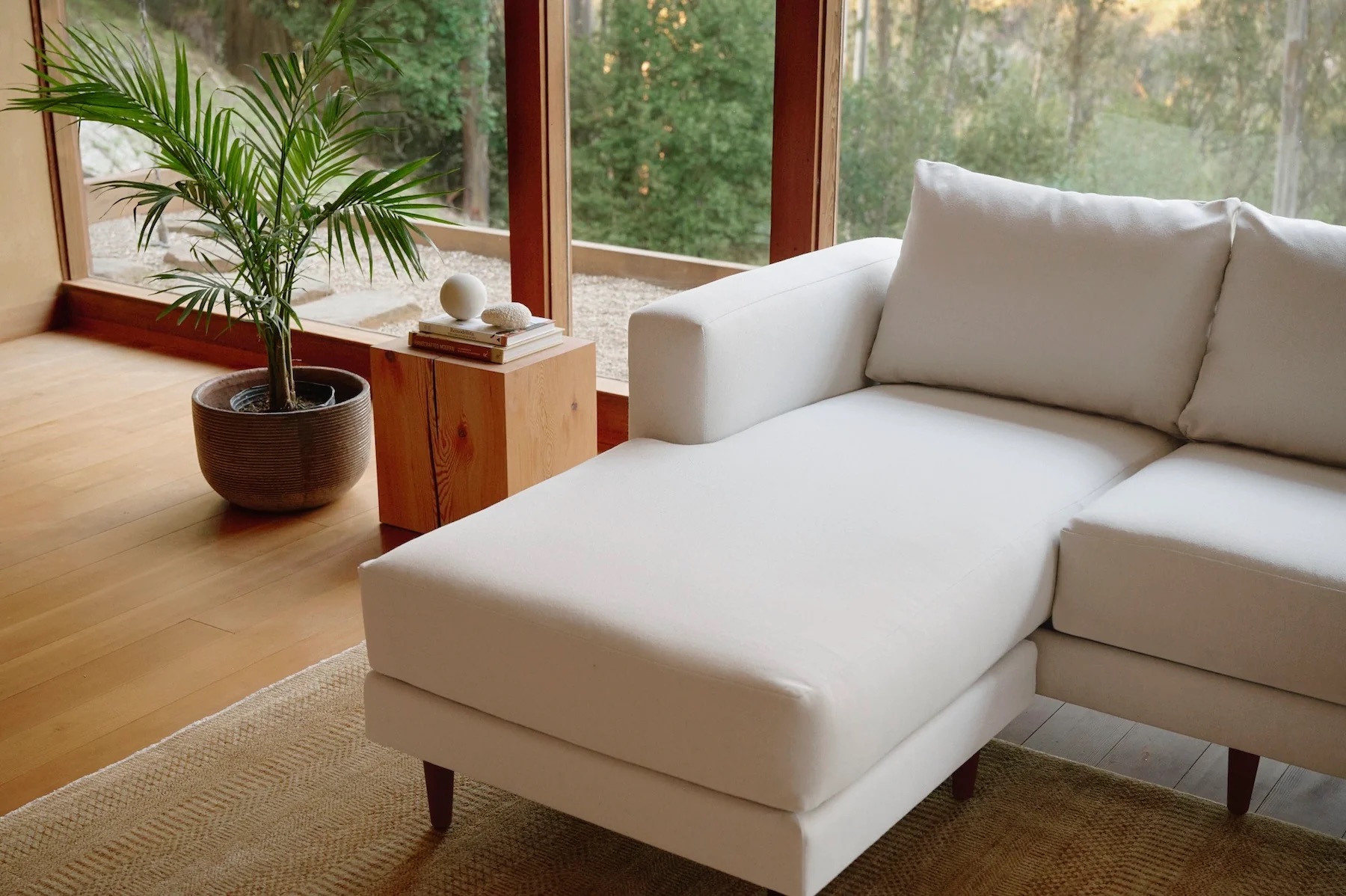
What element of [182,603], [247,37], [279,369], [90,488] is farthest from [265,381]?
[247,37]

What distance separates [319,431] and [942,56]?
5.31 feet

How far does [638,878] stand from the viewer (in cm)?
198

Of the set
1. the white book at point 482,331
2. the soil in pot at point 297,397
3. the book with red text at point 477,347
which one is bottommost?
the soil in pot at point 297,397

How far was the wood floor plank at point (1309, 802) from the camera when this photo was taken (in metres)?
2.13

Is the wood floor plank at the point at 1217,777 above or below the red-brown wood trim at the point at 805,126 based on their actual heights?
below

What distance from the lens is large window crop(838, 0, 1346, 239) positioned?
2.77 m

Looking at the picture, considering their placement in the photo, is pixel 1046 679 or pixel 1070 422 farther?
pixel 1070 422

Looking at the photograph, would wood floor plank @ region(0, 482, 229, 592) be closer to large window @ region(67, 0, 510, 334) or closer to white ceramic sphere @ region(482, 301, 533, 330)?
white ceramic sphere @ region(482, 301, 533, 330)

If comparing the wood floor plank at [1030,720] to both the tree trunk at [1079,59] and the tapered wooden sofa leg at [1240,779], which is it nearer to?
the tapered wooden sofa leg at [1240,779]

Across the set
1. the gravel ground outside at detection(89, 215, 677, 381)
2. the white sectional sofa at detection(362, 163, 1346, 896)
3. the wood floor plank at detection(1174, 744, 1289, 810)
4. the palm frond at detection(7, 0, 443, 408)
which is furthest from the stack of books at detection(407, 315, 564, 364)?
the wood floor plank at detection(1174, 744, 1289, 810)

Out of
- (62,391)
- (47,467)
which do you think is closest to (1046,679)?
(47,467)

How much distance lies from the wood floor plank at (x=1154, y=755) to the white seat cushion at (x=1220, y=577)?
0.99 feet

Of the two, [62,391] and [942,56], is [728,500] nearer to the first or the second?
[942,56]

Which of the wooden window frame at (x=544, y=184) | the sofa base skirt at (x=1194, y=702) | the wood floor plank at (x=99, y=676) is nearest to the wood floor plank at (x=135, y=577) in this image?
the wood floor plank at (x=99, y=676)
